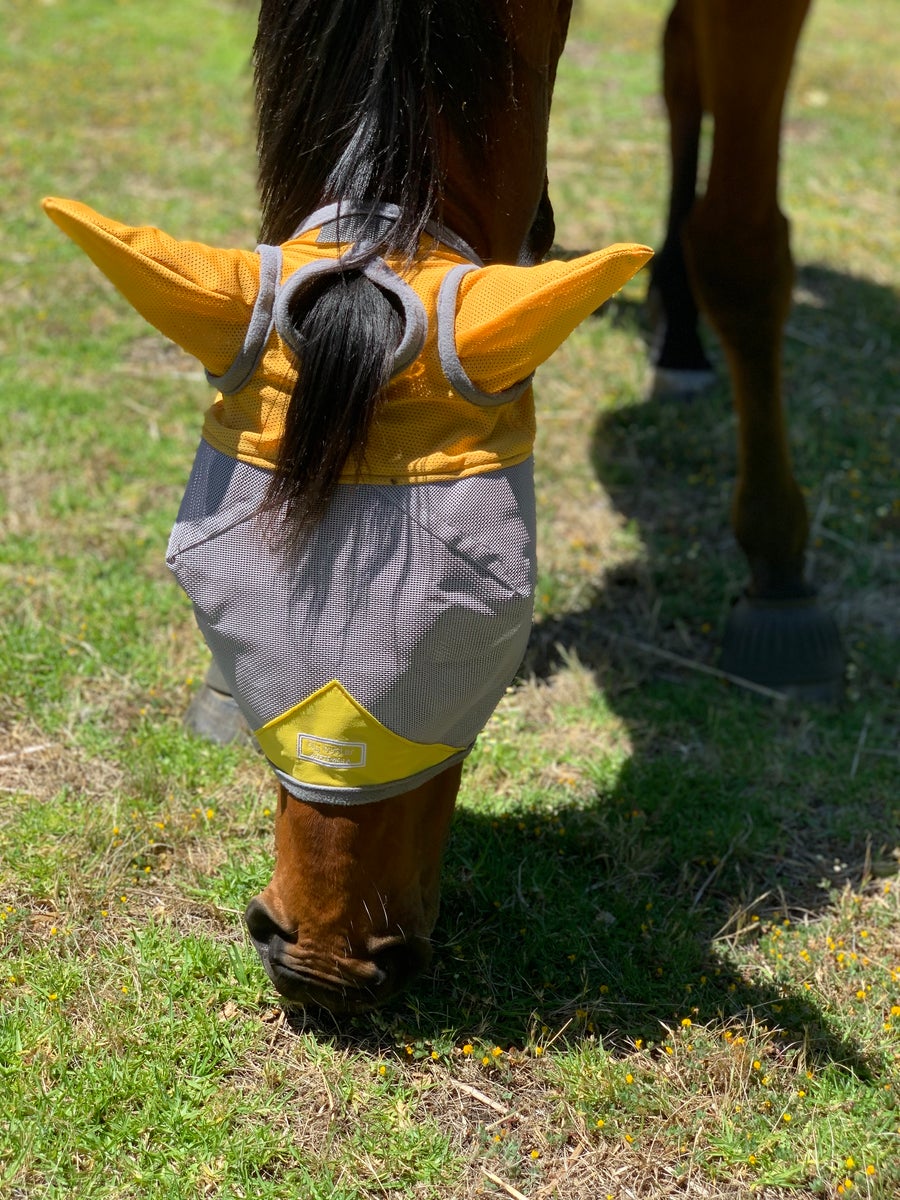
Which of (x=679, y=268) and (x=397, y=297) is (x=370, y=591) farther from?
(x=679, y=268)

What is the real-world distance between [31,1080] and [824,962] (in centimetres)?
139

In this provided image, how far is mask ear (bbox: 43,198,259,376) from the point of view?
133cm

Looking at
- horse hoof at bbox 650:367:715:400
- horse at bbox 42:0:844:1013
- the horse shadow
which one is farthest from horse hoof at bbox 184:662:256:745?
horse hoof at bbox 650:367:715:400

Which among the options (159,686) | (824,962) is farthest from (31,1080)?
(824,962)

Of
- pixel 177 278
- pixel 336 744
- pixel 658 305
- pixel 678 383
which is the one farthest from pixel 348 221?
pixel 658 305

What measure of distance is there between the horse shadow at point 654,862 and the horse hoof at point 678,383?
0.96 meters

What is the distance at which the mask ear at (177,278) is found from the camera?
1330 millimetres

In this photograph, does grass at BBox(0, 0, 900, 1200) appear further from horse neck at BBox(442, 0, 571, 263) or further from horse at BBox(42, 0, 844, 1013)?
horse neck at BBox(442, 0, 571, 263)

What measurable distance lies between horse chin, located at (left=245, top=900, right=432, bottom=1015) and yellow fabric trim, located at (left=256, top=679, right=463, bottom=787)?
248mm

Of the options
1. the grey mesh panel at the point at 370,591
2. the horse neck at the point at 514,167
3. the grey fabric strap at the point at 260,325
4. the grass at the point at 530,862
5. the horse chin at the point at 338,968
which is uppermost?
the horse neck at the point at 514,167

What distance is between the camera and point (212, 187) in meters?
5.91

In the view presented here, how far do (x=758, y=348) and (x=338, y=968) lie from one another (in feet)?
6.74

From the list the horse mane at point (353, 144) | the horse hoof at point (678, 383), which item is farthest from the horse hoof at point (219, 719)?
the horse hoof at point (678, 383)

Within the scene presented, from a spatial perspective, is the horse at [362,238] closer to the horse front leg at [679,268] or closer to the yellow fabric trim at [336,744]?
the yellow fabric trim at [336,744]
